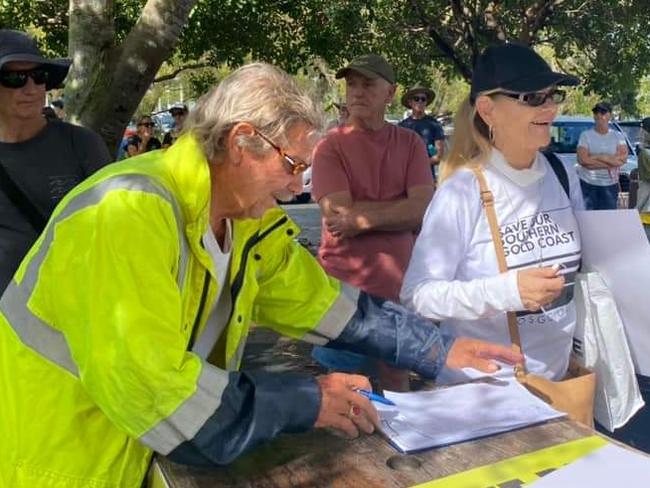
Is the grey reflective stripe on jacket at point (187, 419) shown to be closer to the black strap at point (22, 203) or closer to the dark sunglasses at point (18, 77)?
the black strap at point (22, 203)

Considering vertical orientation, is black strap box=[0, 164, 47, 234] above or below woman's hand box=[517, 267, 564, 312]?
below

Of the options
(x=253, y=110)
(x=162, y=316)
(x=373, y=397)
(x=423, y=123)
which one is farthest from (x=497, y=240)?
(x=423, y=123)

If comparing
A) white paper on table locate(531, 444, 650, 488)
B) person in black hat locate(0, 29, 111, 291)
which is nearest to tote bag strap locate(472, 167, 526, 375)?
white paper on table locate(531, 444, 650, 488)

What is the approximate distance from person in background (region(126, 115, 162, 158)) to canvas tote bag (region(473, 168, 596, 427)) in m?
8.70

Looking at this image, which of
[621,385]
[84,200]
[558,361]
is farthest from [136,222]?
[621,385]

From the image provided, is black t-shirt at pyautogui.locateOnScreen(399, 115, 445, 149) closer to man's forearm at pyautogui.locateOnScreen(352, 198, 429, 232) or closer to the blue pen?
man's forearm at pyautogui.locateOnScreen(352, 198, 429, 232)

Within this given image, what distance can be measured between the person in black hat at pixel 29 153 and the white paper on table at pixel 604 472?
2.08 m

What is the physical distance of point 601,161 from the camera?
9.45m

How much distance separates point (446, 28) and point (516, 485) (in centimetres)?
1177

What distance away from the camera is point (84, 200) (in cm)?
139

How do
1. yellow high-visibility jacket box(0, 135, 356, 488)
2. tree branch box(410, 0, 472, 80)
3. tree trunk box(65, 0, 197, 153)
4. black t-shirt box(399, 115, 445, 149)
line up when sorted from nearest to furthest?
yellow high-visibility jacket box(0, 135, 356, 488) < tree trunk box(65, 0, 197, 153) < black t-shirt box(399, 115, 445, 149) < tree branch box(410, 0, 472, 80)

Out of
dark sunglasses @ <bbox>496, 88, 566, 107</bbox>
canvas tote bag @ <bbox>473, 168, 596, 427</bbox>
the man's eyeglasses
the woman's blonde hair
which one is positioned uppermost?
dark sunglasses @ <bbox>496, 88, 566, 107</bbox>

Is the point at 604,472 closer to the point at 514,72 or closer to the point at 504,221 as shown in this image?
the point at 504,221

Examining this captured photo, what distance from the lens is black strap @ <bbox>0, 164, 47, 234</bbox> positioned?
9.29 feet
